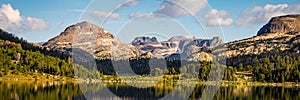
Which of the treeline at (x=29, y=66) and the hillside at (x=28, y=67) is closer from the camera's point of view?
the hillside at (x=28, y=67)

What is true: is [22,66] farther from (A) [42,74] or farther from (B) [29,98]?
(B) [29,98]

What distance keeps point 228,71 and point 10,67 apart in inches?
3778

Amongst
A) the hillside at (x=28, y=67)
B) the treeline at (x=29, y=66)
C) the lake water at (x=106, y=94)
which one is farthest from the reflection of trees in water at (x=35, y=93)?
the treeline at (x=29, y=66)

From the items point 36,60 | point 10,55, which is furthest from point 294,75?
point 10,55

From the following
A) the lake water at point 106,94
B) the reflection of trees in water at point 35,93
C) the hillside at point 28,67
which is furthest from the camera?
the hillside at point 28,67

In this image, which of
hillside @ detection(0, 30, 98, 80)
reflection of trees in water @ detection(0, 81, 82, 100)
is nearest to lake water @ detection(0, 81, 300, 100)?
reflection of trees in water @ detection(0, 81, 82, 100)

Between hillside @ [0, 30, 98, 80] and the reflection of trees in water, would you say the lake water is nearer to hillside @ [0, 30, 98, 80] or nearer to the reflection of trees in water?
the reflection of trees in water

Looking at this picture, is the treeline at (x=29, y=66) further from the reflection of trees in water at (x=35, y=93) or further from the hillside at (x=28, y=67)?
the reflection of trees in water at (x=35, y=93)

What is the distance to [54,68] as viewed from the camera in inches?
7096

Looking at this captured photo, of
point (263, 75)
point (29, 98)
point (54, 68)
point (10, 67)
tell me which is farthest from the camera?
point (263, 75)

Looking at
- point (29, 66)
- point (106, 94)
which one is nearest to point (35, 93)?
point (106, 94)

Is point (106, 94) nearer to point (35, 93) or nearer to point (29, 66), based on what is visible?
point (35, 93)

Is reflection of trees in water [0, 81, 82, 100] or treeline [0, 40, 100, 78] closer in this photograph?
reflection of trees in water [0, 81, 82, 100]

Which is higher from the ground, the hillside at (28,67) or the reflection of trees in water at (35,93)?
the hillside at (28,67)
